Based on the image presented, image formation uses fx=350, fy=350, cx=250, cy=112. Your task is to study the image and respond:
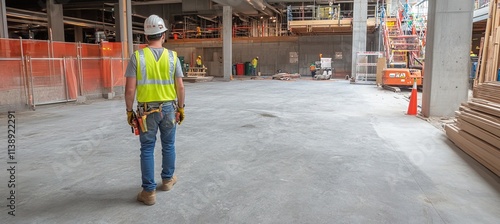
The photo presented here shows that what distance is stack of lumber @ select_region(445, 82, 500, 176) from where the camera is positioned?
16.5ft

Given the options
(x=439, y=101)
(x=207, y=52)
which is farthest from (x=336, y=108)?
(x=207, y=52)

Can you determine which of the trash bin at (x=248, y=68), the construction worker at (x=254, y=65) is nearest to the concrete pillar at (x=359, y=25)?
the construction worker at (x=254, y=65)

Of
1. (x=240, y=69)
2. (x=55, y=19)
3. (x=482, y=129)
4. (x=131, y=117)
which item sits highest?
(x=55, y=19)

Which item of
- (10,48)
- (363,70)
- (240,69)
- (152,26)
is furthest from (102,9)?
(152,26)

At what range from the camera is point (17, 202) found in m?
3.94

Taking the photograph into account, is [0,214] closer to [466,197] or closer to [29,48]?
[466,197]

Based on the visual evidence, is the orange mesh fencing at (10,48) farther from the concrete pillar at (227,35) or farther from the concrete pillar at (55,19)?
the concrete pillar at (227,35)

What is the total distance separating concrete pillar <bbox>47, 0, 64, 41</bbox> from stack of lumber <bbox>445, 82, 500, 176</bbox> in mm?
23889

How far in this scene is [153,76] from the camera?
152 inches

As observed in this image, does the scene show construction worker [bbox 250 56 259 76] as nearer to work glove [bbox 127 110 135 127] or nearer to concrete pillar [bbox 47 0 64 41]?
concrete pillar [bbox 47 0 64 41]

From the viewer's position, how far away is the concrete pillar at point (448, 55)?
9133mm

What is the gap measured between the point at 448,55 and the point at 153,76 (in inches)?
330

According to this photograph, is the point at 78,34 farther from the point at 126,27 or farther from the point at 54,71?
the point at 54,71

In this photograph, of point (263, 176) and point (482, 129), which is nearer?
point (263, 176)
